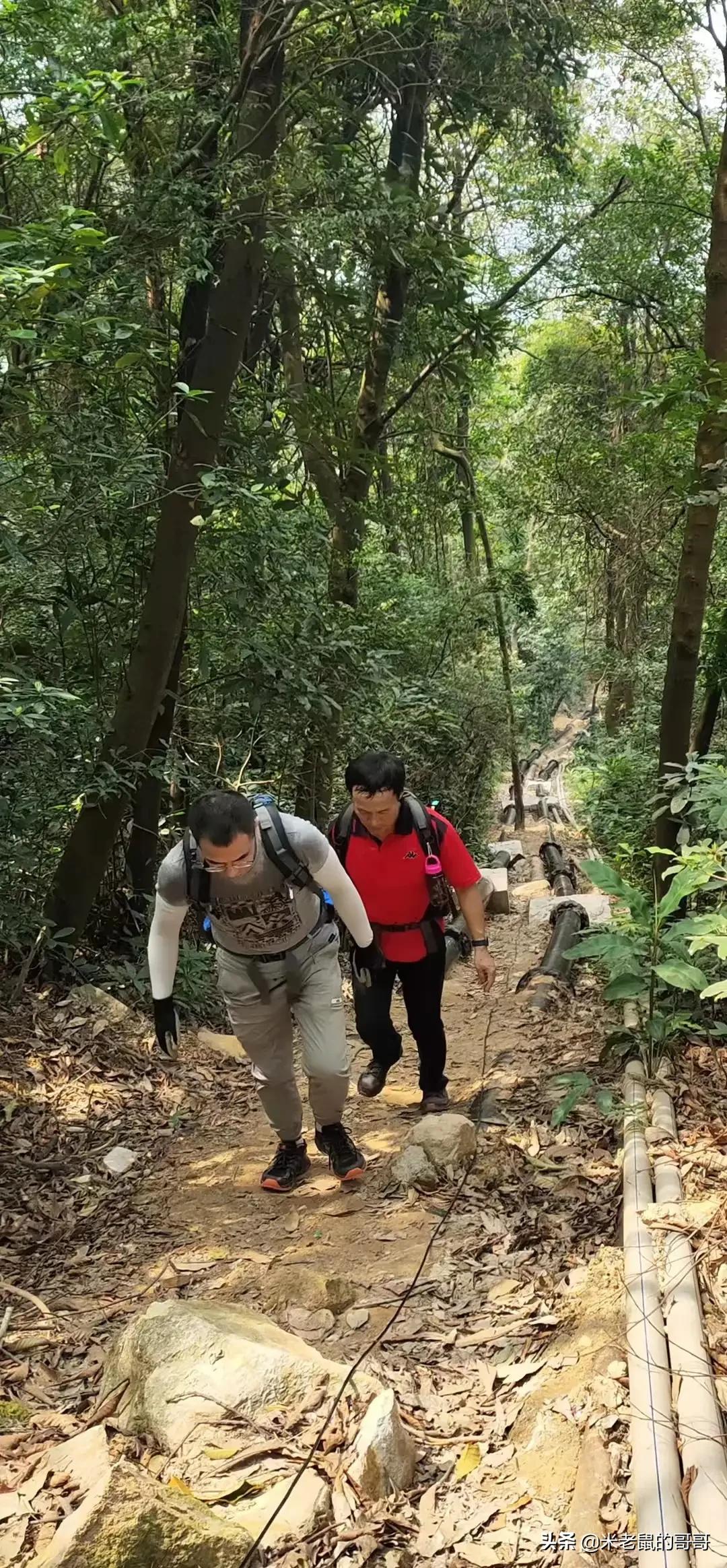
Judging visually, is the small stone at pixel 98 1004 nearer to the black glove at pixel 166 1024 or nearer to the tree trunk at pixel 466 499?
the black glove at pixel 166 1024

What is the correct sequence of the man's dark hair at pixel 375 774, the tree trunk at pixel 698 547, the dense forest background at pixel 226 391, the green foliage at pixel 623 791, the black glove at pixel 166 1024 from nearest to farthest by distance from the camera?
1. the black glove at pixel 166 1024
2. the man's dark hair at pixel 375 774
3. the dense forest background at pixel 226 391
4. the tree trunk at pixel 698 547
5. the green foliage at pixel 623 791

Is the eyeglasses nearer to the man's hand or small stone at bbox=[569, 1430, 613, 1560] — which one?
the man's hand

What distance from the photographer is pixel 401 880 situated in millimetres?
4230

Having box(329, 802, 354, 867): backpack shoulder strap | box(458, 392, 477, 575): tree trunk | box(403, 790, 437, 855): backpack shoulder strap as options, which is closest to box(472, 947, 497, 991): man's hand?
box(403, 790, 437, 855): backpack shoulder strap

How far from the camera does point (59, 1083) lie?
5070 mm

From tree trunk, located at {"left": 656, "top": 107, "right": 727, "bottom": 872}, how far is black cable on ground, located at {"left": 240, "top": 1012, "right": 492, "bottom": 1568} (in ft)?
8.59

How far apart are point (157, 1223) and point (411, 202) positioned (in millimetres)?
5830

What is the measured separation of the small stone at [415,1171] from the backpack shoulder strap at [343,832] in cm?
124

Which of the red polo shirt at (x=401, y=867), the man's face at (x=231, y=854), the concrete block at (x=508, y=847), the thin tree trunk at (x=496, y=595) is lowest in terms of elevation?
the concrete block at (x=508, y=847)

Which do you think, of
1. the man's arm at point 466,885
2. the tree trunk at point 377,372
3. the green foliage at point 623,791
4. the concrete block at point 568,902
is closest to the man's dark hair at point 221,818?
the man's arm at point 466,885

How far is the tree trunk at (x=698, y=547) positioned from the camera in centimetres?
554

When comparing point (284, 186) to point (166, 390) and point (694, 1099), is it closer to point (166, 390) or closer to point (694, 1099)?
point (166, 390)

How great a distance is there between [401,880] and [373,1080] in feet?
4.24

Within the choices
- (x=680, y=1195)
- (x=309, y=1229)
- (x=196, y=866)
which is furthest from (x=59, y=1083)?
(x=680, y=1195)
